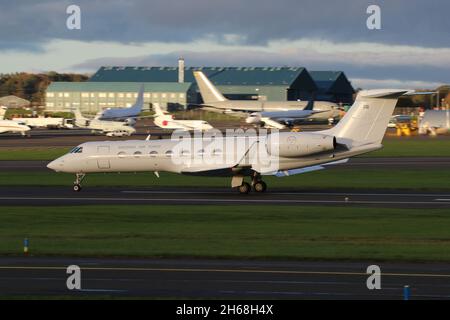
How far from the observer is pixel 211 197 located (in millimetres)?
42062

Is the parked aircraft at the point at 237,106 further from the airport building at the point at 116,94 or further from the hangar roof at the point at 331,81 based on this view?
the hangar roof at the point at 331,81

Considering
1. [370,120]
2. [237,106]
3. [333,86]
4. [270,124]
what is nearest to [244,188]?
[370,120]

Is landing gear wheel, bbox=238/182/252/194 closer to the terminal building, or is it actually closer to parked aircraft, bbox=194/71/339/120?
parked aircraft, bbox=194/71/339/120

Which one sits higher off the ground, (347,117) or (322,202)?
(347,117)

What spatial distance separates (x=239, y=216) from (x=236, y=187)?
31.7 ft

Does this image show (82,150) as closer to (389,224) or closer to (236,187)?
(236,187)

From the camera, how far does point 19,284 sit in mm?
20578

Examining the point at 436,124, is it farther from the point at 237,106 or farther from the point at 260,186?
the point at 260,186

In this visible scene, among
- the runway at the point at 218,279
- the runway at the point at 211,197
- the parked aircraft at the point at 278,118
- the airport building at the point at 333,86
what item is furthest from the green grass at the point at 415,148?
→ the airport building at the point at 333,86

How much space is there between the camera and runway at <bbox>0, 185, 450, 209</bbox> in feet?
128

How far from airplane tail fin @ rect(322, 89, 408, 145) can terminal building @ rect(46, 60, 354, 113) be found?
115 metres

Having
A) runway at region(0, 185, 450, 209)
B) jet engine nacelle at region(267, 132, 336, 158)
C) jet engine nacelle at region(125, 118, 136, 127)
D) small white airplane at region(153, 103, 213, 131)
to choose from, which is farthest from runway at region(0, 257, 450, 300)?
jet engine nacelle at region(125, 118, 136, 127)
